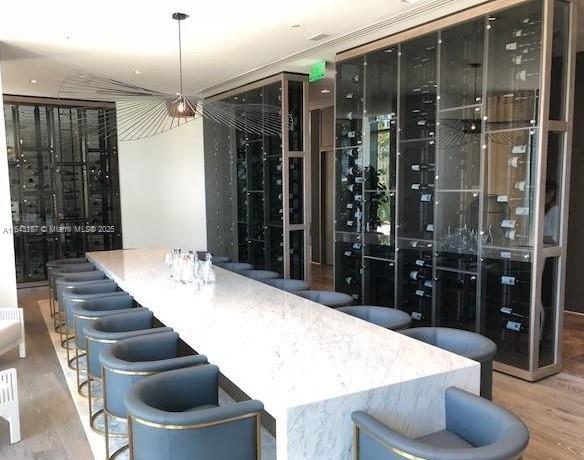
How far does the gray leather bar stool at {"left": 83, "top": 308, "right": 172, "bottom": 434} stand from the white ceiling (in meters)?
2.68

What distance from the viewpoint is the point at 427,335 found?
2955mm

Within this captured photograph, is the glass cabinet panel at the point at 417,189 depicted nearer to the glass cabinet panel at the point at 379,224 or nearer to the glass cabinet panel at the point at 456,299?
the glass cabinet panel at the point at 379,224

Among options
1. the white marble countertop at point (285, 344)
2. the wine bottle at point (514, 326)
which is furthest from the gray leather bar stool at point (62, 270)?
the wine bottle at point (514, 326)

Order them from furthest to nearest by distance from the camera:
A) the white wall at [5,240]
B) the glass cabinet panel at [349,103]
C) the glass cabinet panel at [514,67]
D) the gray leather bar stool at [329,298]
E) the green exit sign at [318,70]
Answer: the green exit sign at [318,70] → the glass cabinet panel at [349,103] → the white wall at [5,240] → the glass cabinet panel at [514,67] → the gray leather bar stool at [329,298]

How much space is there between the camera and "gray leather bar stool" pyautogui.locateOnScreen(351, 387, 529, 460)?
5.36 ft

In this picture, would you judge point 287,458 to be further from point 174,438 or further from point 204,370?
point 204,370

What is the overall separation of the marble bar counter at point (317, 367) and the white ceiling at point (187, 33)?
8.74 ft

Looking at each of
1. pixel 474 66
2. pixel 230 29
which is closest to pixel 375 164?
pixel 474 66

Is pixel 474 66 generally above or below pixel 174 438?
above

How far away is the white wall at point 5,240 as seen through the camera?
5.30m

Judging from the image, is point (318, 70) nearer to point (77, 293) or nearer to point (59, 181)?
point (77, 293)

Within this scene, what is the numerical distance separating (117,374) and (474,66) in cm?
397

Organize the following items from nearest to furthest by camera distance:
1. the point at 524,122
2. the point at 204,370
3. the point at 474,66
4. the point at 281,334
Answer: the point at 204,370 → the point at 281,334 → the point at 524,122 → the point at 474,66

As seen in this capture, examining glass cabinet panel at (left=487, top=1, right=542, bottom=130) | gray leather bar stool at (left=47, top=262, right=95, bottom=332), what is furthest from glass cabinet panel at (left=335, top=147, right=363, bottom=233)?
gray leather bar stool at (left=47, top=262, right=95, bottom=332)
